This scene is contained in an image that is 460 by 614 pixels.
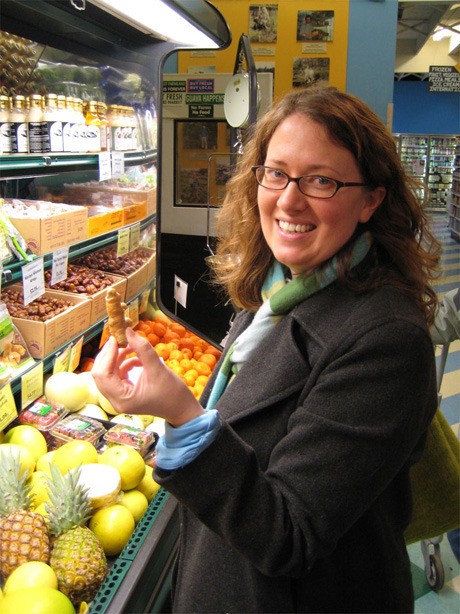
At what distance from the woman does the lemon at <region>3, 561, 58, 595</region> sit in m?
0.36

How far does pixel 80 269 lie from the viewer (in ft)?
8.37

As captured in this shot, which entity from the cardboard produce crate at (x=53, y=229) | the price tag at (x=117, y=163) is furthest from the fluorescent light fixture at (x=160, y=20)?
the cardboard produce crate at (x=53, y=229)

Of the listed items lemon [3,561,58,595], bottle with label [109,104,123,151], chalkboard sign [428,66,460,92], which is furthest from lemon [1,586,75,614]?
chalkboard sign [428,66,460,92]

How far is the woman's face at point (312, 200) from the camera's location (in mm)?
1059

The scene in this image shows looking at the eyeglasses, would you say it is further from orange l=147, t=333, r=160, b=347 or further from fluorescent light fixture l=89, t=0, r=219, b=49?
orange l=147, t=333, r=160, b=347

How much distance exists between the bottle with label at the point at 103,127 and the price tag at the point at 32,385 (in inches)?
39.2

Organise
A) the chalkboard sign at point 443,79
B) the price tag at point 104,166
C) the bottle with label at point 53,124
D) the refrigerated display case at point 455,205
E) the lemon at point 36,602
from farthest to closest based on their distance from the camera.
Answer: the refrigerated display case at point 455,205 → the chalkboard sign at point 443,79 → the price tag at point 104,166 → the bottle with label at point 53,124 → the lemon at point 36,602

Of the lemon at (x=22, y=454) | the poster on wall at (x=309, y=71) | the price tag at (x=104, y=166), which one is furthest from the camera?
the poster on wall at (x=309, y=71)

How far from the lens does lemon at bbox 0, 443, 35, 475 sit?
5.71 ft

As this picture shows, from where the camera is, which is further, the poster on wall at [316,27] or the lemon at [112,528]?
the poster on wall at [316,27]

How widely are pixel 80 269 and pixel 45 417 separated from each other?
0.79 meters

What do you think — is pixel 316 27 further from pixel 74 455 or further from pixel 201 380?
pixel 74 455

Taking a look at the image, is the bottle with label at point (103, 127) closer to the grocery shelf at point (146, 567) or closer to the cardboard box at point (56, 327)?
the cardboard box at point (56, 327)

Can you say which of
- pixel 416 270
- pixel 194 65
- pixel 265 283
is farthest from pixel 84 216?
pixel 194 65
